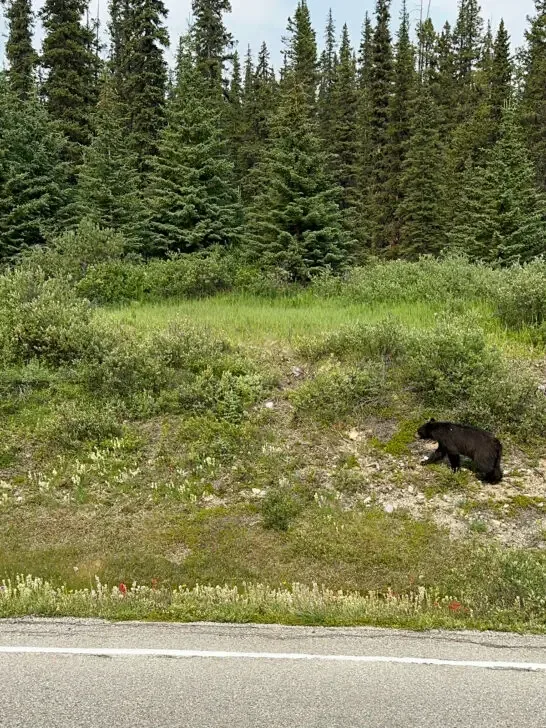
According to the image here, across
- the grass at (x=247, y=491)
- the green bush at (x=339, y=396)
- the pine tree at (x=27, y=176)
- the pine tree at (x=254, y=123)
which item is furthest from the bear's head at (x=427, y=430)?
the pine tree at (x=254, y=123)

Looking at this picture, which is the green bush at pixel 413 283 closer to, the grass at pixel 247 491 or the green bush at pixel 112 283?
the grass at pixel 247 491

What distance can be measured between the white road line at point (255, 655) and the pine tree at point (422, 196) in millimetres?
31268

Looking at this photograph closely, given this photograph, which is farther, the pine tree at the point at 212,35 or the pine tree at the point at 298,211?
the pine tree at the point at 212,35

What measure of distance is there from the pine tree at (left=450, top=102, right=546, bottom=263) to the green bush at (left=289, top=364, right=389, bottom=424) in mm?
18499

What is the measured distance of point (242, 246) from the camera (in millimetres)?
24906

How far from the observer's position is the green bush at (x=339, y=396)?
12219 millimetres

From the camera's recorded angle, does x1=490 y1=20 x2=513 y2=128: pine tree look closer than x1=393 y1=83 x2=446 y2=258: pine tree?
No

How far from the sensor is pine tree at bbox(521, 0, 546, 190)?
34906 millimetres

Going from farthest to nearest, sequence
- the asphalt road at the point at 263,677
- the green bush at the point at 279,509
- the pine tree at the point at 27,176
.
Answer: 1. the pine tree at the point at 27,176
2. the green bush at the point at 279,509
3. the asphalt road at the point at 263,677

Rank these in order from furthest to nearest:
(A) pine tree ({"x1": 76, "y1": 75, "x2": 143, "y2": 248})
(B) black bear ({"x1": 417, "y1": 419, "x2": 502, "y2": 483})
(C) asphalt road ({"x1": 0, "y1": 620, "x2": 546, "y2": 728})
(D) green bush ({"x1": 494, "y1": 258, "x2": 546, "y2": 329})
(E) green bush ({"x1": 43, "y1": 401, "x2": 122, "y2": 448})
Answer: (A) pine tree ({"x1": 76, "y1": 75, "x2": 143, "y2": 248}) < (D) green bush ({"x1": 494, "y1": 258, "x2": 546, "y2": 329}) < (E) green bush ({"x1": 43, "y1": 401, "x2": 122, "y2": 448}) < (B) black bear ({"x1": 417, "y1": 419, "x2": 502, "y2": 483}) < (C) asphalt road ({"x1": 0, "y1": 620, "x2": 546, "y2": 728})

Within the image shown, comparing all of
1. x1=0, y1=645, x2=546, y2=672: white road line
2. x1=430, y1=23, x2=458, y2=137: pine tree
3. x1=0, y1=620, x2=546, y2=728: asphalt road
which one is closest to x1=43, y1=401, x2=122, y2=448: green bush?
x1=0, y1=620, x2=546, y2=728: asphalt road

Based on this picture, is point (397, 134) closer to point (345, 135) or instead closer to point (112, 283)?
point (345, 135)

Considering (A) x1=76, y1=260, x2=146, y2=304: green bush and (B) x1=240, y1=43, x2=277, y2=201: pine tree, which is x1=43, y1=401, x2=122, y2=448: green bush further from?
(B) x1=240, y1=43, x2=277, y2=201: pine tree

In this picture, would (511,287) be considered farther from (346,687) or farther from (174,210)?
(174,210)
